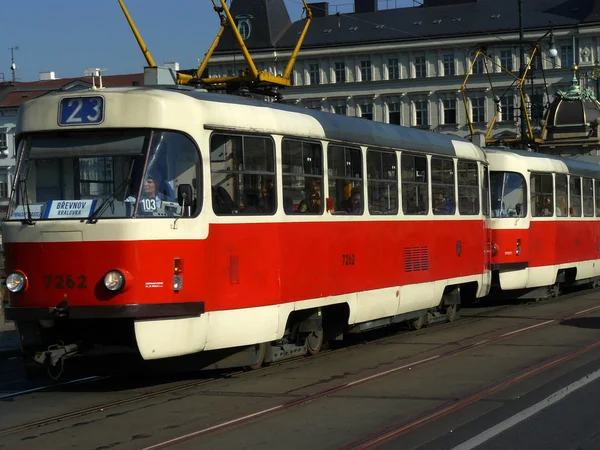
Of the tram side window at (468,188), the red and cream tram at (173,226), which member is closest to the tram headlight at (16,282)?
the red and cream tram at (173,226)

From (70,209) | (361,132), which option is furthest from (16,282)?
(361,132)

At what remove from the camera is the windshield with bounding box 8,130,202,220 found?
35.6 feet

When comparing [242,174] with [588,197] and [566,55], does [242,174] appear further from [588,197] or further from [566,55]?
[566,55]

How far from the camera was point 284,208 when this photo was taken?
12.7 metres

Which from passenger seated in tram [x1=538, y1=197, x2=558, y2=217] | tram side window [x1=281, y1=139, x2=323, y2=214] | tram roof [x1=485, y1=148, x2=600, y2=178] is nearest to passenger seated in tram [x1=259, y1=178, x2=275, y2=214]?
tram side window [x1=281, y1=139, x2=323, y2=214]

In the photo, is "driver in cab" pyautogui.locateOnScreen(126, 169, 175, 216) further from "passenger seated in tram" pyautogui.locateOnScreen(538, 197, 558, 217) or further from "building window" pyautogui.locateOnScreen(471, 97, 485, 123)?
"building window" pyautogui.locateOnScreen(471, 97, 485, 123)

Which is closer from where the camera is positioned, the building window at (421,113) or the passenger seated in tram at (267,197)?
the passenger seated in tram at (267,197)

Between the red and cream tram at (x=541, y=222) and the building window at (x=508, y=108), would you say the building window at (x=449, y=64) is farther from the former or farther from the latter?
the red and cream tram at (x=541, y=222)

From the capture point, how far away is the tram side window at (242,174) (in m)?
11.6

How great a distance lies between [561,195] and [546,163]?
49.5 inches

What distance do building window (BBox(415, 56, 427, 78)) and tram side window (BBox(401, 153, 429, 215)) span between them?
77.3 m

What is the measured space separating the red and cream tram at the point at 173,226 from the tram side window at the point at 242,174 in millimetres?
18

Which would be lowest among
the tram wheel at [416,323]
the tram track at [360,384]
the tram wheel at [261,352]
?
the tram track at [360,384]

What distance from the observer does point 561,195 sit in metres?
25.1
